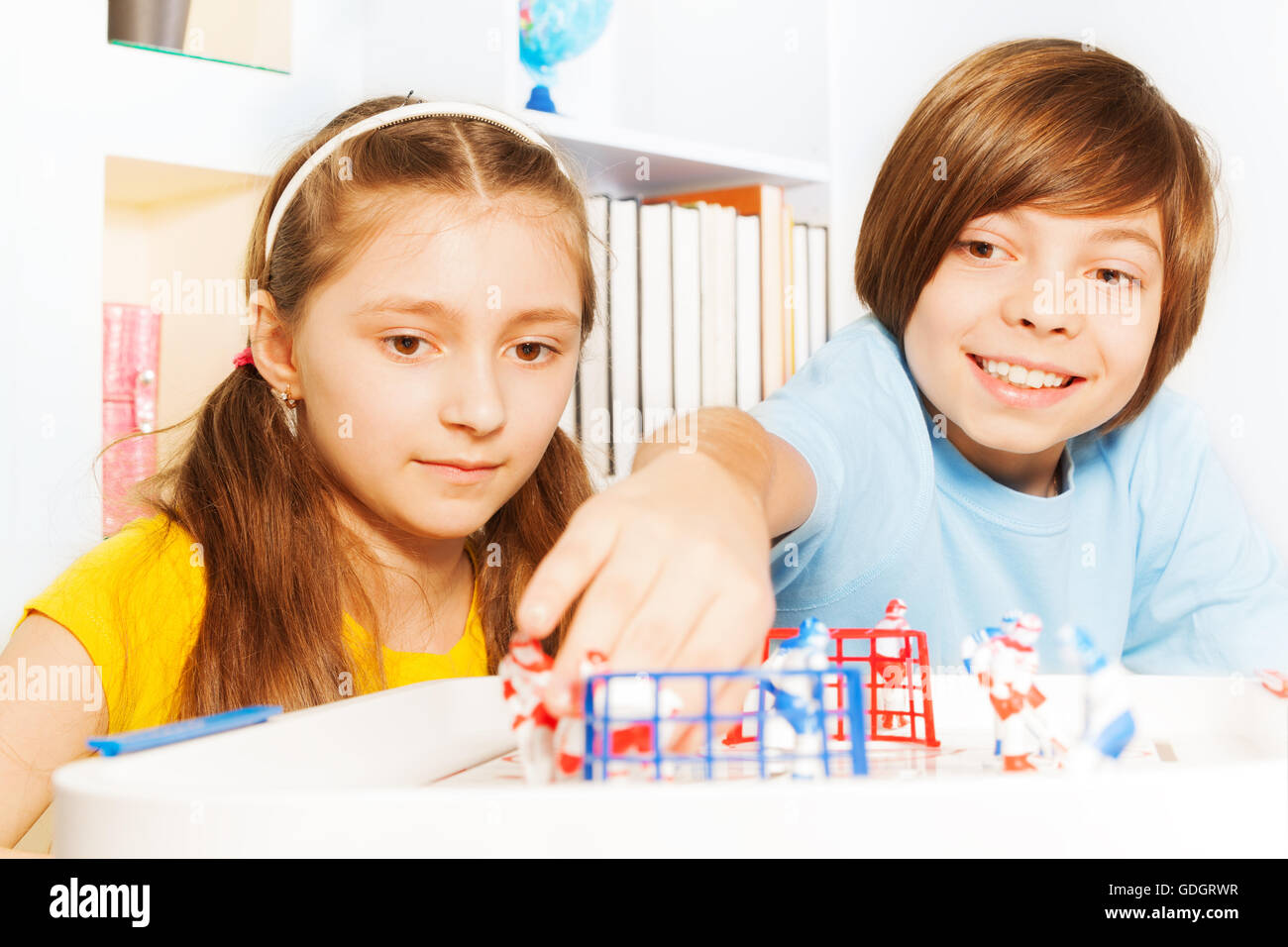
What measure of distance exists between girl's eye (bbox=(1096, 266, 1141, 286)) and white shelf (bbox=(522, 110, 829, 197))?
2.13 ft

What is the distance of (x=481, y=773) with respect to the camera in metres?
0.51

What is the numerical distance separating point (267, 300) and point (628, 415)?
65 centimetres

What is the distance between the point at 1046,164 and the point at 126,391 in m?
0.94

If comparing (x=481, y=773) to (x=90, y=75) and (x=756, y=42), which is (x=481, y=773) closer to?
(x=90, y=75)

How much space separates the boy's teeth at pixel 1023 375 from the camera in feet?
3.03

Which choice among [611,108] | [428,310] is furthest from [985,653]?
[611,108]

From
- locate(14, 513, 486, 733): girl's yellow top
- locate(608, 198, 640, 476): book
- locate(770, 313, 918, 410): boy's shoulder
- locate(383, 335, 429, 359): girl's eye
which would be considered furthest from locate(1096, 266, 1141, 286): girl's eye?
locate(608, 198, 640, 476): book

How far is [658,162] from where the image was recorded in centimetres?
157

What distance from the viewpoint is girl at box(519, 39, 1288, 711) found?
89 cm

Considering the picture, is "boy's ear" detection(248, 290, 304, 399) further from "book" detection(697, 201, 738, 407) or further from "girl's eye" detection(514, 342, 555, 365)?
"book" detection(697, 201, 738, 407)

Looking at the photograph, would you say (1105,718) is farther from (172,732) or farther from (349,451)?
(349,451)

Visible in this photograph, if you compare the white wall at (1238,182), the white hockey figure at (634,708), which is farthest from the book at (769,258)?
the white hockey figure at (634,708)
